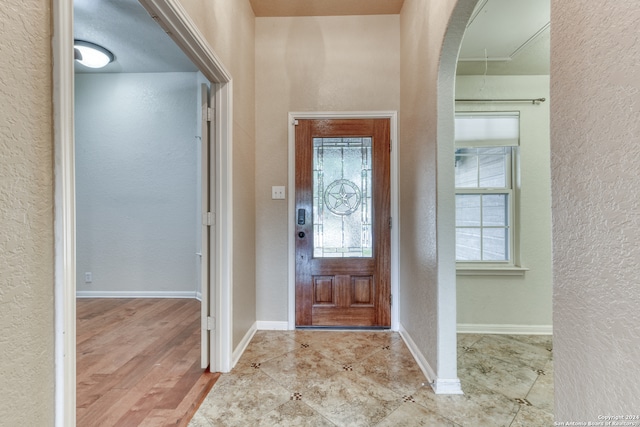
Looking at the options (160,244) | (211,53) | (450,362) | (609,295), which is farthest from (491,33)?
(160,244)

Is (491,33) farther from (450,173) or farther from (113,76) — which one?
(113,76)

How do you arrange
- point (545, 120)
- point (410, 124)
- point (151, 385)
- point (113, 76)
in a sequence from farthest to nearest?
point (113, 76), point (545, 120), point (410, 124), point (151, 385)

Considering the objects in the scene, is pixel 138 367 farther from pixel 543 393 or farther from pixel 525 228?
pixel 525 228

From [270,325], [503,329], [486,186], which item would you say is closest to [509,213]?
[486,186]

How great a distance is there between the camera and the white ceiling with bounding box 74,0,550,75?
6.48 ft

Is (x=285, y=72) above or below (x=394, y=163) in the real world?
above

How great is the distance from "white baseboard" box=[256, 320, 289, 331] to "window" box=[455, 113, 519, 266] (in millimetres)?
1773

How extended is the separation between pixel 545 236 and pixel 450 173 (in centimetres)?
159

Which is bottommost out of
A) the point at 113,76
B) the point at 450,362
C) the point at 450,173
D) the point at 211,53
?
the point at 450,362

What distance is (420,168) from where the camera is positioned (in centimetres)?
208

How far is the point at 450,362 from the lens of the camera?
1.74 meters

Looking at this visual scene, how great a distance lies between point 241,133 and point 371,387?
203cm

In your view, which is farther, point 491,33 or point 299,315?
point 299,315

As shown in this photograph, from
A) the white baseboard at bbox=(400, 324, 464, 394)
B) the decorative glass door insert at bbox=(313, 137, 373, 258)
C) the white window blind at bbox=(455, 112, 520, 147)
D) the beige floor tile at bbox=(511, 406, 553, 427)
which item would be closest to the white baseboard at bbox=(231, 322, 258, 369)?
the decorative glass door insert at bbox=(313, 137, 373, 258)
